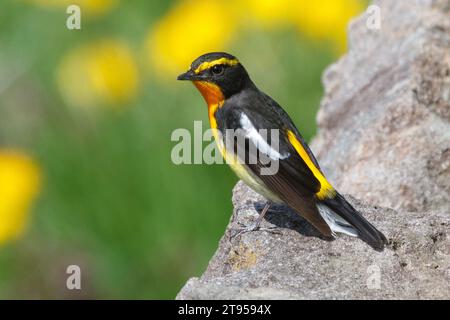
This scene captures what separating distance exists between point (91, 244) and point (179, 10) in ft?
7.03

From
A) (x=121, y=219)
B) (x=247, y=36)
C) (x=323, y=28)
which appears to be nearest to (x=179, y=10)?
(x=247, y=36)

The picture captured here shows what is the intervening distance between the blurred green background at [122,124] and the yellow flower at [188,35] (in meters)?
→ 0.01

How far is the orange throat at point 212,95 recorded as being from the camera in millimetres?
5582

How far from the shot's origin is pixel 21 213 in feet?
24.7

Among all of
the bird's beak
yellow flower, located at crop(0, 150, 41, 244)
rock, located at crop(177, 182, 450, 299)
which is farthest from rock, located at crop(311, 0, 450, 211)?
yellow flower, located at crop(0, 150, 41, 244)

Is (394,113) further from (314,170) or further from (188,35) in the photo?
(188,35)

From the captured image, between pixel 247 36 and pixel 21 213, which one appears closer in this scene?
pixel 21 213

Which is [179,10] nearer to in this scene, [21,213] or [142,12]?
[142,12]

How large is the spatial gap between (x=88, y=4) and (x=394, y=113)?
10.7 feet

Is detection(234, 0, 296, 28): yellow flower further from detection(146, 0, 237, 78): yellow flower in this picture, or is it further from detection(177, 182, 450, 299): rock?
detection(177, 182, 450, 299): rock

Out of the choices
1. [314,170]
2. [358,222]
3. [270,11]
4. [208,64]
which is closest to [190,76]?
[208,64]

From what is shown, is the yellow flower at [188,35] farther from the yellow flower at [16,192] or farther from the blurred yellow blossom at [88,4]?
the yellow flower at [16,192]

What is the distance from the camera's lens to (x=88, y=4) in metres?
8.51

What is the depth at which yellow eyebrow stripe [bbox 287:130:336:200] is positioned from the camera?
5.22 metres
